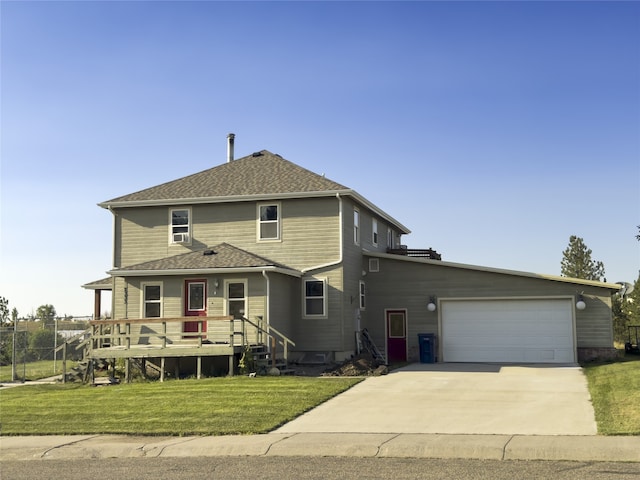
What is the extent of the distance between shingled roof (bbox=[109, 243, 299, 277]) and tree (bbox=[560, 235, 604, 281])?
30.9 m

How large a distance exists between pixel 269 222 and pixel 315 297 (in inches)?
125

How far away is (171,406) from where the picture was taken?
15.7m

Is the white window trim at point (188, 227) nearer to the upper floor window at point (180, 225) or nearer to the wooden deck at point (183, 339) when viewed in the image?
the upper floor window at point (180, 225)

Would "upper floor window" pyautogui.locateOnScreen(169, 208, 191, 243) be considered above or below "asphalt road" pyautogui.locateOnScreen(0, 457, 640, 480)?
above

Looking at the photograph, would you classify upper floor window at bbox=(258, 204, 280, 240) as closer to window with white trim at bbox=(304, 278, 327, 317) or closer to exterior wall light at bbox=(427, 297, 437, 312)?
window with white trim at bbox=(304, 278, 327, 317)

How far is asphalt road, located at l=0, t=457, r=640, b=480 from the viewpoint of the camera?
9.13m

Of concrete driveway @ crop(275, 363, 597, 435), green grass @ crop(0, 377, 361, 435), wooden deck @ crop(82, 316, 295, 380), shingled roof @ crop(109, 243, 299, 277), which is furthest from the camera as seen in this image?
shingled roof @ crop(109, 243, 299, 277)

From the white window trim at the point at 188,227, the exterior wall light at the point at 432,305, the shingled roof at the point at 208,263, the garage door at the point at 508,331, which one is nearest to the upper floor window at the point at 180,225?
the white window trim at the point at 188,227

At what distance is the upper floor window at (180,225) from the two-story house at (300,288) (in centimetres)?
4

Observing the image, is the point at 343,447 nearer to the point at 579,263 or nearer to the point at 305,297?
the point at 305,297

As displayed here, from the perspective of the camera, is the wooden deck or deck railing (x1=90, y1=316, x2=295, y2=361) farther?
deck railing (x1=90, y1=316, x2=295, y2=361)

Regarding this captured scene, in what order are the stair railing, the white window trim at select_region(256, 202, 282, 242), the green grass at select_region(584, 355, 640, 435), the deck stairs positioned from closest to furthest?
the green grass at select_region(584, 355, 640, 435) < the stair railing < the white window trim at select_region(256, 202, 282, 242) < the deck stairs

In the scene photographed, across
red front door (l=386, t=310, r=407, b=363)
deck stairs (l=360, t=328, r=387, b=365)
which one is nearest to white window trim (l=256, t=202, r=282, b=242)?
deck stairs (l=360, t=328, r=387, b=365)

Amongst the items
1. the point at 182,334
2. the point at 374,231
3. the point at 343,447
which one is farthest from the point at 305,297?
the point at 343,447
